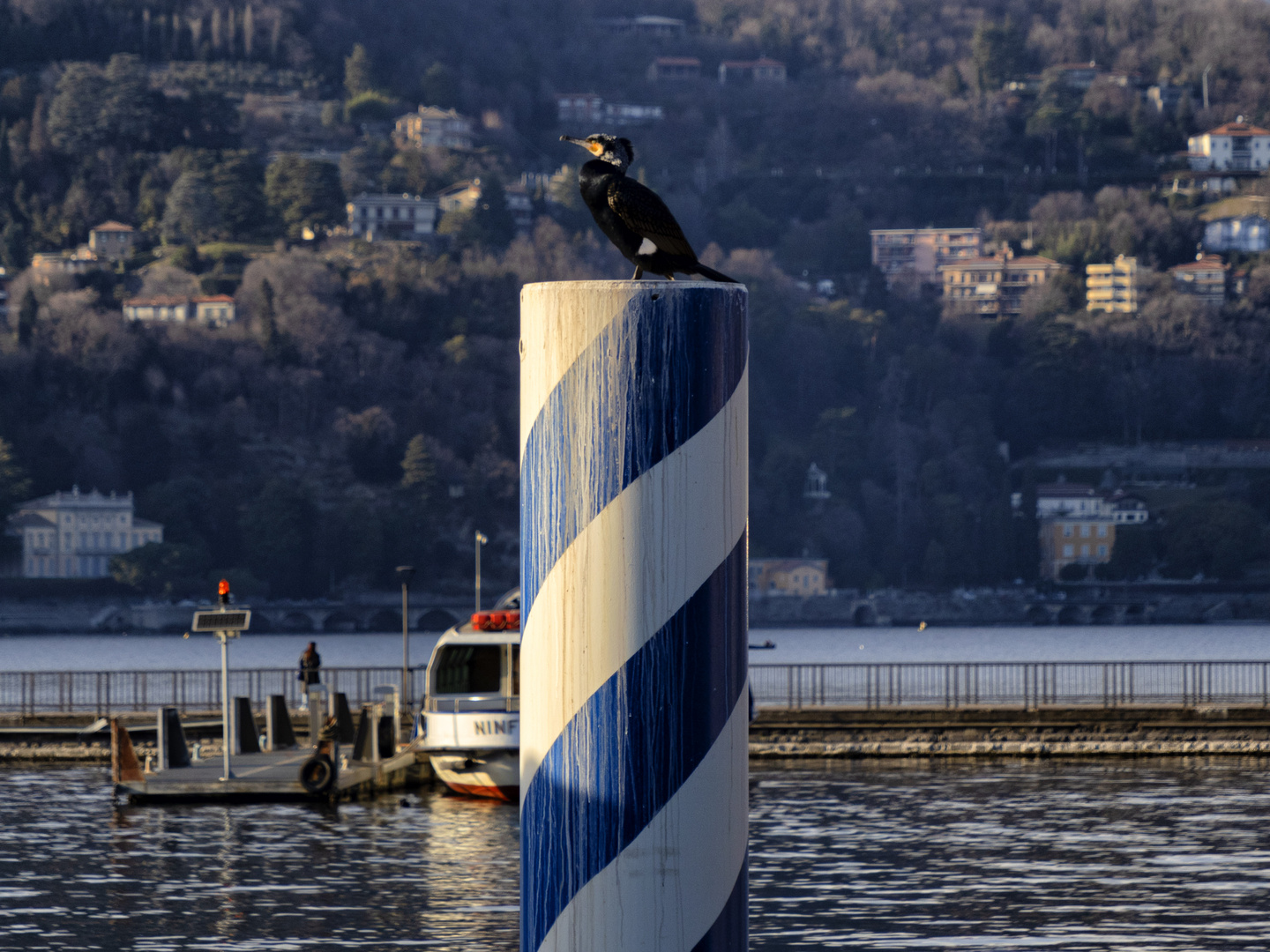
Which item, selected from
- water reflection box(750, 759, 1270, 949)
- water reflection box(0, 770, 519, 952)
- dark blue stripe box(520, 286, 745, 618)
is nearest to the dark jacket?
water reflection box(0, 770, 519, 952)

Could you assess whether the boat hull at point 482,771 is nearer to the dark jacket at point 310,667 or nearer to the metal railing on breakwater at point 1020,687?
the dark jacket at point 310,667

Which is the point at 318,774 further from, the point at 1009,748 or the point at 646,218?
the point at 646,218

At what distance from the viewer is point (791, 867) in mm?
24953

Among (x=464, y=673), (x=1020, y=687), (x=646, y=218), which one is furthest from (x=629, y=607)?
(x=1020, y=687)

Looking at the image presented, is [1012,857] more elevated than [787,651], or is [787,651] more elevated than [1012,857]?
[1012,857]

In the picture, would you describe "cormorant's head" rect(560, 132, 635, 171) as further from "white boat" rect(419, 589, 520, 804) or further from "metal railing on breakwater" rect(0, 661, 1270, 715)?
"metal railing on breakwater" rect(0, 661, 1270, 715)

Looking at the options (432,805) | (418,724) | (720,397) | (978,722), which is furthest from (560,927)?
(978,722)

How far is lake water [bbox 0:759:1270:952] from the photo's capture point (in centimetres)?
1984

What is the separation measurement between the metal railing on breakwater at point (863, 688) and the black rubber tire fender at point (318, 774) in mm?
9380

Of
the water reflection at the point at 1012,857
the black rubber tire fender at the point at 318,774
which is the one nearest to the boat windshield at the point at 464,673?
the black rubber tire fender at the point at 318,774

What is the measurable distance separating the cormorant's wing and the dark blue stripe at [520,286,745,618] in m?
0.39

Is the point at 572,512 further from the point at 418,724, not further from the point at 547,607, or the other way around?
the point at 418,724

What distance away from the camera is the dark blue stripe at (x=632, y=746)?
422cm

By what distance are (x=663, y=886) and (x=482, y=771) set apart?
29572 millimetres
